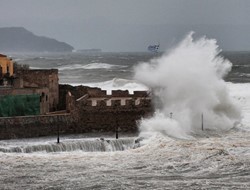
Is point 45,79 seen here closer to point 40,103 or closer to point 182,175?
point 40,103

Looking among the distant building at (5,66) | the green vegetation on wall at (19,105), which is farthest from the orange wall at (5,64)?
the green vegetation on wall at (19,105)

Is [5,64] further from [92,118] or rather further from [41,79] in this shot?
[92,118]

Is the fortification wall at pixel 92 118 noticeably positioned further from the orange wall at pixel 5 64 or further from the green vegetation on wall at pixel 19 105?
the orange wall at pixel 5 64

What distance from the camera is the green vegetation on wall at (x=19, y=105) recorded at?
25.3 m

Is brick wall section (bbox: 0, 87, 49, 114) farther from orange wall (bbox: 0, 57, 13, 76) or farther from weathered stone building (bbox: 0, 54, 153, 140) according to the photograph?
orange wall (bbox: 0, 57, 13, 76)

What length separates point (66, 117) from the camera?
82.0 feet

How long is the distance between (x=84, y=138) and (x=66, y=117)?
1.98 metres

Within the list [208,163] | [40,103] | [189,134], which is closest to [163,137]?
[189,134]

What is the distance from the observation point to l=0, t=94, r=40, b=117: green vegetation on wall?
25.3 m

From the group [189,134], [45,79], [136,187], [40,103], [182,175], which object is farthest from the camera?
[45,79]

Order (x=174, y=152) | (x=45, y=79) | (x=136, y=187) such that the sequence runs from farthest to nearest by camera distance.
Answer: (x=45, y=79) → (x=174, y=152) → (x=136, y=187)

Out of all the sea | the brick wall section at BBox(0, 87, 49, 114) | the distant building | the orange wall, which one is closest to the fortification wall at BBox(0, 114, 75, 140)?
the sea

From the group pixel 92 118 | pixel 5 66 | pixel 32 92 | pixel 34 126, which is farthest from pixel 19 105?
pixel 5 66

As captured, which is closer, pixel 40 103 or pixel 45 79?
pixel 40 103
